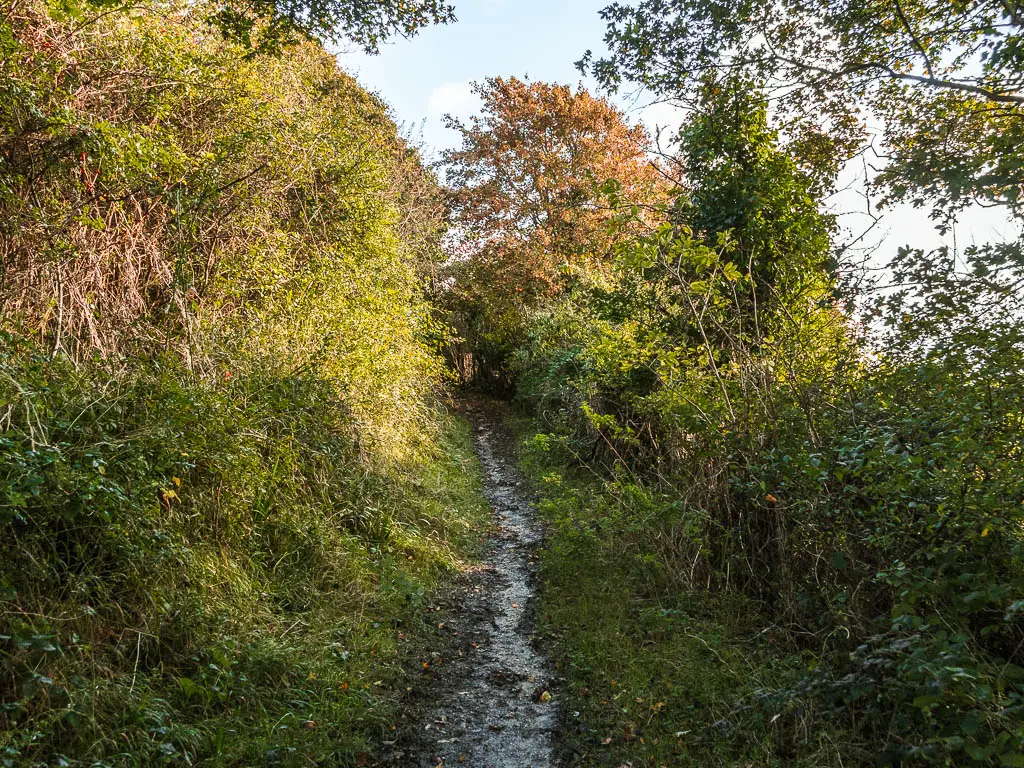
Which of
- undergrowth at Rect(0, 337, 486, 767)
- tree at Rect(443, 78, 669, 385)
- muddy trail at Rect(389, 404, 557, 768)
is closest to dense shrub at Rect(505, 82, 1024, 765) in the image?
muddy trail at Rect(389, 404, 557, 768)

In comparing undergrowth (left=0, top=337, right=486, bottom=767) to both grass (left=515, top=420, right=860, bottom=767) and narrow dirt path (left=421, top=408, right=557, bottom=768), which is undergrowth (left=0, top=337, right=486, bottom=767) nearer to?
narrow dirt path (left=421, top=408, right=557, bottom=768)

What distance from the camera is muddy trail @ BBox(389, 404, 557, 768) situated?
14.5 feet

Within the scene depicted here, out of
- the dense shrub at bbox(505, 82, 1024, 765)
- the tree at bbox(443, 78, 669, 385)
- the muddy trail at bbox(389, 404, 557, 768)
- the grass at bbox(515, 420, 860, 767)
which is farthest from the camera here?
the tree at bbox(443, 78, 669, 385)

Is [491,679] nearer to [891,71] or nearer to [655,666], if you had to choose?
[655,666]

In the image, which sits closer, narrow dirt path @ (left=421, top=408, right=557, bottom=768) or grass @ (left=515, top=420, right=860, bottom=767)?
grass @ (left=515, top=420, right=860, bottom=767)

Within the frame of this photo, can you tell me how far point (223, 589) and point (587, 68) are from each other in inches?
243

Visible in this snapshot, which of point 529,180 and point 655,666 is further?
point 529,180

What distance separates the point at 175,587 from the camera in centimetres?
446

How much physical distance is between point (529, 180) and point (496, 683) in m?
18.5

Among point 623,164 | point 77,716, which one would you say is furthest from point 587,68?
point 623,164

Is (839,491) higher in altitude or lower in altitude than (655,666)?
higher

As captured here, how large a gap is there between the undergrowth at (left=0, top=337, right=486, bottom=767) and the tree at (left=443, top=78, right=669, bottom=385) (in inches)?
580

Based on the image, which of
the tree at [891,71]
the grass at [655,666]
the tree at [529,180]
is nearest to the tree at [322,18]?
the tree at [891,71]

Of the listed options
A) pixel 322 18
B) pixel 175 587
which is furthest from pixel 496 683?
pixel 322 18
